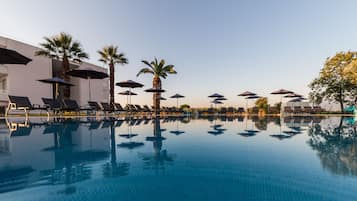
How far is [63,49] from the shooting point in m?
14.1

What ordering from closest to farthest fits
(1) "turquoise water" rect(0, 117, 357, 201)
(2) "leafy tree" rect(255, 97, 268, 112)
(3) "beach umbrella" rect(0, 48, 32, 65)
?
1. (1) "turquoise water" rect(0, 117, 357, 201)
2. (3) "beach umbrella" rect(0, 48, 32, 65)
3. (2) "leafy tree" rect(255, 97, 268, 112)

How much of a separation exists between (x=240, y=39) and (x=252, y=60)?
8.29 ft

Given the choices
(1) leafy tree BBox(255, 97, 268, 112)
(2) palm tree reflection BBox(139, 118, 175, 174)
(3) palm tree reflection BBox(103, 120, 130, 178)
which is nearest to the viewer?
(3) palm tree reflection BBox(103, 120, 130, 178)

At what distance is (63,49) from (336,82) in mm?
26814

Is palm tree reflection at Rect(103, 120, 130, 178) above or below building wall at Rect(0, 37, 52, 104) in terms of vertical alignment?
below

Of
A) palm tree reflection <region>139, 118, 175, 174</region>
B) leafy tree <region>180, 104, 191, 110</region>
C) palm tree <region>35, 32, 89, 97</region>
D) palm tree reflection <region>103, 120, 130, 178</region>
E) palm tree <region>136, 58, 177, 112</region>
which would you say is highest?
palm tree <region>35, 32, 89, 97</region>

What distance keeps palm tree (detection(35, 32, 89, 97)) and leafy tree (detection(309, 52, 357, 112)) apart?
24.3m

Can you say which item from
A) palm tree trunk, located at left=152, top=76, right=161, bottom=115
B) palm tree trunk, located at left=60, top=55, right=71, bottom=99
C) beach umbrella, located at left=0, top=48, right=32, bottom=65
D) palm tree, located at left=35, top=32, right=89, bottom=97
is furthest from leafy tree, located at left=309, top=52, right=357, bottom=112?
palm tree trunk, located at left=60, top=55, right=71, bottom=99

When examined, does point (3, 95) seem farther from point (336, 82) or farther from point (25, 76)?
point (336, 82)

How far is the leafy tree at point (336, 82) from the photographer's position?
16.7 metres

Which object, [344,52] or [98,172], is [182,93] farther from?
[98,172]

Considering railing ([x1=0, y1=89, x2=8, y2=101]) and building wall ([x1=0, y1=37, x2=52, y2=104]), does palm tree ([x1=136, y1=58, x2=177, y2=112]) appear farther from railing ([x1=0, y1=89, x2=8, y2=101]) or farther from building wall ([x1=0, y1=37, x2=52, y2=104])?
railing ([x1=0, y1=89, x2=8, y2=101])

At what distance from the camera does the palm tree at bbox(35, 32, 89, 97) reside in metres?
13.6

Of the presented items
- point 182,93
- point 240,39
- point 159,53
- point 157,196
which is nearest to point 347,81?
point 240,39
